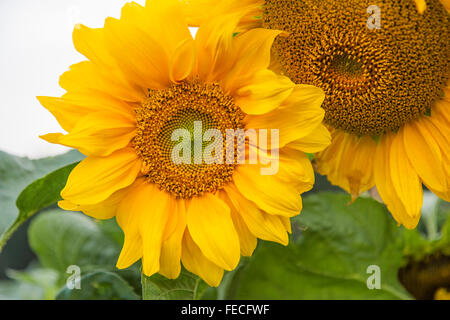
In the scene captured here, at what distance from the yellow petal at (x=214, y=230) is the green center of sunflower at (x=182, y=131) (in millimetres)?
20

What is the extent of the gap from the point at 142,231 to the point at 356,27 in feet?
0.95

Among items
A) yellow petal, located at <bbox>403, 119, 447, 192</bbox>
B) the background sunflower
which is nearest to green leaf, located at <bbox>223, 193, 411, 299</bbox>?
the background sunflower

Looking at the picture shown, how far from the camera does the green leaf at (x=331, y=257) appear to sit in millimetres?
688

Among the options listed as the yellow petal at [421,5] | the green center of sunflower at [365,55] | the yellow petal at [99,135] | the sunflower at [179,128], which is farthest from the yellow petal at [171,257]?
the yellow petal at [421,5]

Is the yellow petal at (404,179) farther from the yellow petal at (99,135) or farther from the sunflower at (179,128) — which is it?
the yellow petal at (99,135)

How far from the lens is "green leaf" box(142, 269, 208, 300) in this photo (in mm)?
532

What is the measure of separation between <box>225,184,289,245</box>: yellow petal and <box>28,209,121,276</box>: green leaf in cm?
38

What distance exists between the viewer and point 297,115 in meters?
0.50

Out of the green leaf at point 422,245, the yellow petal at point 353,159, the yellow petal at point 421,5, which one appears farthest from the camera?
the green leaf at point 422,245

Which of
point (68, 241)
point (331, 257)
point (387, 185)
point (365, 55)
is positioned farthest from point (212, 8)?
point (68, 241)

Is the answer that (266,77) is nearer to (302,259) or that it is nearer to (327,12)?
(327,12)

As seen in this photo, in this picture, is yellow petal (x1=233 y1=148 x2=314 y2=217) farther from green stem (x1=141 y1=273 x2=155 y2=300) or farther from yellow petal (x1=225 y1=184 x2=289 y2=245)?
green stem (x1=141 y1=273 x2=155 y2=300)

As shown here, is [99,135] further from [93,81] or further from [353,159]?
[353,159]

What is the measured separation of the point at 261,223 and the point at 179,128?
0.44 feet
